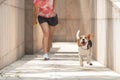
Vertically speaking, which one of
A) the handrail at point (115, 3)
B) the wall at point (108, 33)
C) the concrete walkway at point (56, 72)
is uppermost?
the handrail at point (115, 3)

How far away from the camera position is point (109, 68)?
9.58 meters

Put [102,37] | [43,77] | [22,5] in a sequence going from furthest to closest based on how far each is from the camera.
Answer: [22,5] → [102,37] → [43,77]

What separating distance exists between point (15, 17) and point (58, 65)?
78.2 inches

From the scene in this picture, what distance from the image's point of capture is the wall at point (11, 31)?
948 centimetres

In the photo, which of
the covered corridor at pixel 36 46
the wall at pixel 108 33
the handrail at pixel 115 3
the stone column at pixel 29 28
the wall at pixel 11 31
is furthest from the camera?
the stone column at pixel 29 28

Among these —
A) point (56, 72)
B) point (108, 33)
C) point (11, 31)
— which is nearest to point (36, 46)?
point (11, 31)

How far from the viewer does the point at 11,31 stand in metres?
10.7

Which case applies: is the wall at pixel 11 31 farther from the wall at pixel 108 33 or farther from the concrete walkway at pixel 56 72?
the wall at pixel 108 33

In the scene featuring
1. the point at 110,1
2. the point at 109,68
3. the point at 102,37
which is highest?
the point at 110,1

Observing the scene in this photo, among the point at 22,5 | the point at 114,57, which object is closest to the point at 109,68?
the point at 114,57

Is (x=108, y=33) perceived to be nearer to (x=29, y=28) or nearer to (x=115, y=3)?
(x=115, y=3)

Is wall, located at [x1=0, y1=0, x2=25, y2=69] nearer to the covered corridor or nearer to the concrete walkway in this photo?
the covered corridor

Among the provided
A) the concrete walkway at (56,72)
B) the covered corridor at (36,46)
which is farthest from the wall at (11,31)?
the concrete walkway at (56,72)

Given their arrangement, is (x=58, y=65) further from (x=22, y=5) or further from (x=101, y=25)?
(x=22, y=5)
